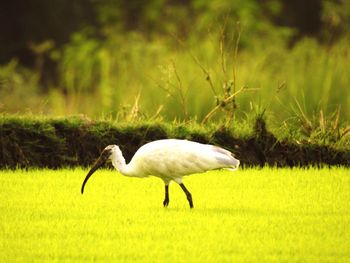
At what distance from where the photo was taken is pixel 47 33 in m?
32.8

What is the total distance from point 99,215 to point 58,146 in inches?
158

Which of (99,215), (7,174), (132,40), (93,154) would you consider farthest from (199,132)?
(132,40)

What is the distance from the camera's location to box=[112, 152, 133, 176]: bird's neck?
1221cm

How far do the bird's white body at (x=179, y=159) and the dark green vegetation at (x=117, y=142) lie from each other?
3.45m

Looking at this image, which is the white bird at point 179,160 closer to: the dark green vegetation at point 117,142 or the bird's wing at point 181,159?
the bird's wing at point 181,159

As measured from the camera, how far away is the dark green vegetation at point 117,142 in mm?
15031

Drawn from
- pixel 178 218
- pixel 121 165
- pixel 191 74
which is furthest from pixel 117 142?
pixel 178 218

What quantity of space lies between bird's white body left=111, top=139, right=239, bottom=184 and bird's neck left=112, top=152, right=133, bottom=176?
0.34 m

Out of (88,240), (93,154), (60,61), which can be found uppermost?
(88,240)

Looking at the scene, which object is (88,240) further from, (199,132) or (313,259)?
(199,132)

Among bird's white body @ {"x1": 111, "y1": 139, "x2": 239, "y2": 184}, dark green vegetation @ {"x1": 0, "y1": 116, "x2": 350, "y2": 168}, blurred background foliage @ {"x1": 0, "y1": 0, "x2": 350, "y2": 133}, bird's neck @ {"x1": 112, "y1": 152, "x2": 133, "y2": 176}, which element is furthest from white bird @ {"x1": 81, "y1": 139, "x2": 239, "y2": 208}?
blurred background foliage @ {"x1": 0, "y1": 0, "x2": 350, "y2": 133}

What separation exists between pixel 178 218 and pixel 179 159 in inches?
29.0

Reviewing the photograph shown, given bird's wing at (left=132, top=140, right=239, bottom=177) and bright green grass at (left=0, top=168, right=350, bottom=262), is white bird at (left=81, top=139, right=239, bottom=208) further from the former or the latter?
bright green grass at (left=0, top=168, right=350, bottom=262)

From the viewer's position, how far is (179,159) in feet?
38.0
